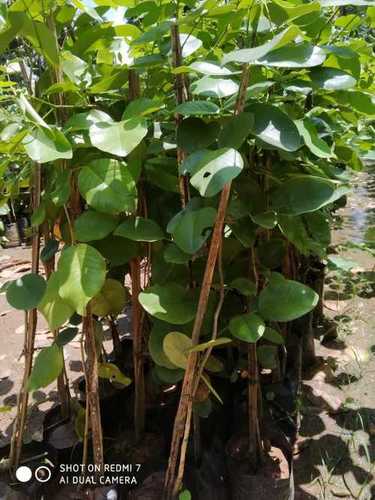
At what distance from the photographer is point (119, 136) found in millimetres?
610

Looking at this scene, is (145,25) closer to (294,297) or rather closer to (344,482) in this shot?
(294,297)

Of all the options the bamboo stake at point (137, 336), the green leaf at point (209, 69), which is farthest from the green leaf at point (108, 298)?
the green leaf at point (209, 69)

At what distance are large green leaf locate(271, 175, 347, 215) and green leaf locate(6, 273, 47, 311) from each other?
1.34 feet

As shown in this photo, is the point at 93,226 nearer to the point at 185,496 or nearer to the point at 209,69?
the point at 209,69

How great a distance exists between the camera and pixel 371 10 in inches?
26.7

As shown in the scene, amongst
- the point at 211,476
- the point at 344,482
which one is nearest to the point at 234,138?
the point at 211,476

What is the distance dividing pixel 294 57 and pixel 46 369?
64 cm

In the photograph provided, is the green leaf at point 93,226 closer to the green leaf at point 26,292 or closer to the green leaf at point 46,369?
the green leaf at point 26,292

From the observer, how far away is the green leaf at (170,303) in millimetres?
697

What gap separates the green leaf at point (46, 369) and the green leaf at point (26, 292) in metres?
0.12

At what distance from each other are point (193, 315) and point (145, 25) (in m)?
0.46

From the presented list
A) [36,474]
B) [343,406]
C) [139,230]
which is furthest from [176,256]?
[343,406]

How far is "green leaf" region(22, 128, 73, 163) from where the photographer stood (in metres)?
0.56

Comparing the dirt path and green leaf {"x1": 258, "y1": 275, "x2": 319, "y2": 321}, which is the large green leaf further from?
the dirt path
